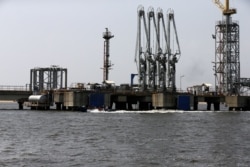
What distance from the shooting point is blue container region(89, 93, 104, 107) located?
121781 millimetres

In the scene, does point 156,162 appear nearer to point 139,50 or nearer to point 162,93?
point 162,93

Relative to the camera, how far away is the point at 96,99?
12194 cm

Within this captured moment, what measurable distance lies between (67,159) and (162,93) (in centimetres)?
8816

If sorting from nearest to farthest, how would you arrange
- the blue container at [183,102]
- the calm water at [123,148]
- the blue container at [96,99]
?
the calm water at [123,148], the blue container at [96,99], the blue container at [183,102]

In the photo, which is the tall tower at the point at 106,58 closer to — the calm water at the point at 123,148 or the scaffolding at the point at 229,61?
the scaffolding at the point at 229,61

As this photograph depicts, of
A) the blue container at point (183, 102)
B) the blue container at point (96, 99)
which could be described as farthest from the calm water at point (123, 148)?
the blue container at point (183, 102)

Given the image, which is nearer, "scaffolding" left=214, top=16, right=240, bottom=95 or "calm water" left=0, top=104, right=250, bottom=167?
"calm water" left=0, top=104, right=250, bottom=167

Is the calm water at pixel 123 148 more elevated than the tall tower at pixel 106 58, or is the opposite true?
the tall tower at pixel 106 58

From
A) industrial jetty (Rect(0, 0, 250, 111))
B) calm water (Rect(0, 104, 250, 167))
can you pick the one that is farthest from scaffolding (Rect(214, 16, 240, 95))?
calm water (Rect(0, 104, 250, 167))

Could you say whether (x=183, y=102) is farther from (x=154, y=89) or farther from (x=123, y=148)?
(x=123, y=148)

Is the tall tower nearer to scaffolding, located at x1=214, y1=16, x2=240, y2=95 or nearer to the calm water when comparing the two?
scaffolding, located at x1=214, y1=16, x2=240, y2=95

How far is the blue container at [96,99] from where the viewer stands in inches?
4795

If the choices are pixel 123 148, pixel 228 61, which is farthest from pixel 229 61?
pixel 123 148

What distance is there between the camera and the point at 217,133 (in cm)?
6088
